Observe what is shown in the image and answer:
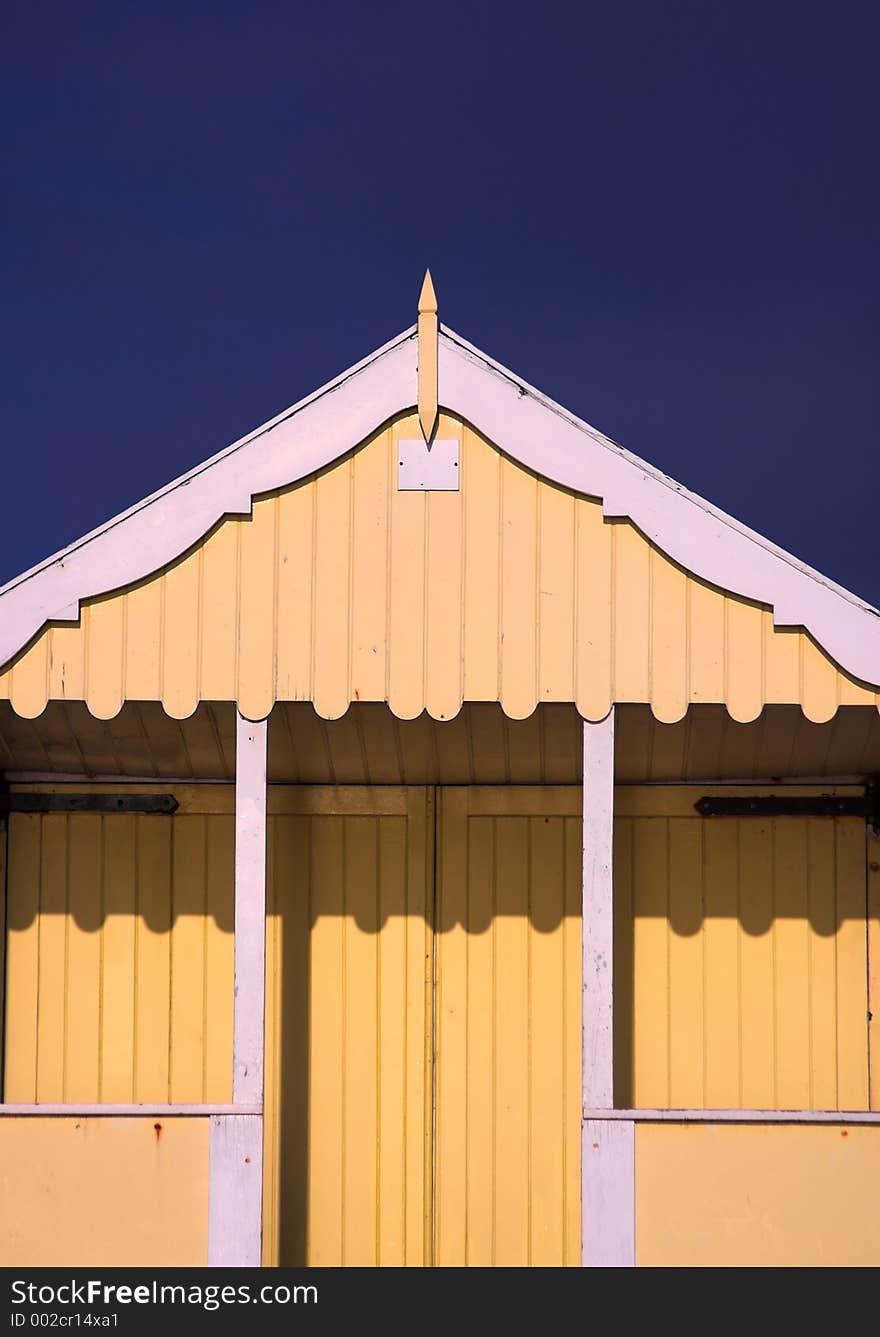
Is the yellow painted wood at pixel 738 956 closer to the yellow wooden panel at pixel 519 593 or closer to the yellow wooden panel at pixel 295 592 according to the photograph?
the yellow wooden panel at pixel 519 593

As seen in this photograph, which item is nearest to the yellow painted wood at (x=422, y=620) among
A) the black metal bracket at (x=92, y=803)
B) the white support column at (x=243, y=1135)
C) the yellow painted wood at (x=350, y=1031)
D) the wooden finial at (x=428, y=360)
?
the wooden finial at (x=428, y=360)

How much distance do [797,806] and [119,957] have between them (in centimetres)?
358

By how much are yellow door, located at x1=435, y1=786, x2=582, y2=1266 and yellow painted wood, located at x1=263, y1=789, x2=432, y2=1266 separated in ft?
0.41

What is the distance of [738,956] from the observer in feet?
25.9

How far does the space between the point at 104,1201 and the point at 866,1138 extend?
3050 mm

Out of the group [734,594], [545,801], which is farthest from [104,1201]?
[734,594]

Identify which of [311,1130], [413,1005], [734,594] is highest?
[734,594]

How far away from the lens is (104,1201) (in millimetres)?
6176

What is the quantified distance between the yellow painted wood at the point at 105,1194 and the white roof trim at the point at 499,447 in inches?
78.3

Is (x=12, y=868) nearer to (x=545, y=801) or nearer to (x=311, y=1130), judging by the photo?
(x=311, y=1130)

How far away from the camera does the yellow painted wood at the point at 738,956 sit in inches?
308

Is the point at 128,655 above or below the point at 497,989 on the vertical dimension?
above

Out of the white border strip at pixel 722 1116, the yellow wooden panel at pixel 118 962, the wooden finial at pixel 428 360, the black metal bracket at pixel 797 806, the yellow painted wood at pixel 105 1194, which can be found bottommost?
the yellow painted wood at pixel 105 1194

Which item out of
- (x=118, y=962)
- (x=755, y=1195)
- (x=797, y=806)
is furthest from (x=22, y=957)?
(x=797, y=806)
